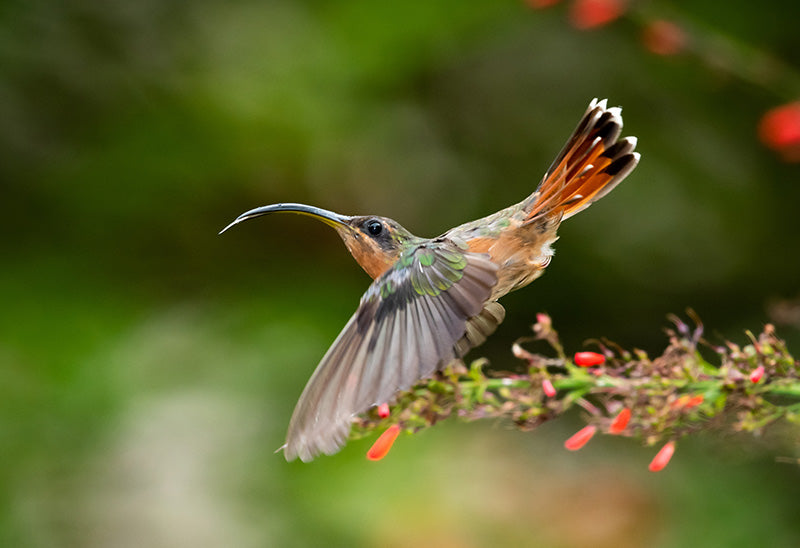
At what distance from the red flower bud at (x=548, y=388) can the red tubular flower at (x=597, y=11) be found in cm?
150

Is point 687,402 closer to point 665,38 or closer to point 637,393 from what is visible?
point 637,393

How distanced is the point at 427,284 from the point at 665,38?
123 cm

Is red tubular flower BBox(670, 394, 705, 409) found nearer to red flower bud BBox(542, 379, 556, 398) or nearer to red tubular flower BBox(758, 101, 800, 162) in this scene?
red flower bud BBox(542, 379, 556, 398)

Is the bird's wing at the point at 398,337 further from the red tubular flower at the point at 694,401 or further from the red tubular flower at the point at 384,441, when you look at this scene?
the red tubular flower at the point at 694,401

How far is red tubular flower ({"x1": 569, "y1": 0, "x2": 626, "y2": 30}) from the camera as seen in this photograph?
2252 mm

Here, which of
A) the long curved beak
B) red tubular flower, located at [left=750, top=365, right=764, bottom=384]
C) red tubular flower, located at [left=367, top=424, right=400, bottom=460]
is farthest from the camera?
the long curved beak

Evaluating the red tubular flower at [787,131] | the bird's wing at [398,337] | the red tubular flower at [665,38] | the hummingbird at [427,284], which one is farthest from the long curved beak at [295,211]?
the red tubular flower at [787,131]

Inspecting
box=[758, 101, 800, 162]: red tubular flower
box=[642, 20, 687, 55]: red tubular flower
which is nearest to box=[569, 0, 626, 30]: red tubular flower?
box=[642, 20, 687, 55]: red tubular flower

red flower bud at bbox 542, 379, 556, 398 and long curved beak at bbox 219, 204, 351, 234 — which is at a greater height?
long curved beak at bbox 219, 204, 351, 234

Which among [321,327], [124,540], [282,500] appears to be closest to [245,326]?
[321,327]

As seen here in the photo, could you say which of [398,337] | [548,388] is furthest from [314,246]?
[548,388]

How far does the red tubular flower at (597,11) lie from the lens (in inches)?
88.7

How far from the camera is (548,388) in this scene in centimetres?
102

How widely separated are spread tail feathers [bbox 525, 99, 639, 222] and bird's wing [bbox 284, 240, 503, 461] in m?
0.22
